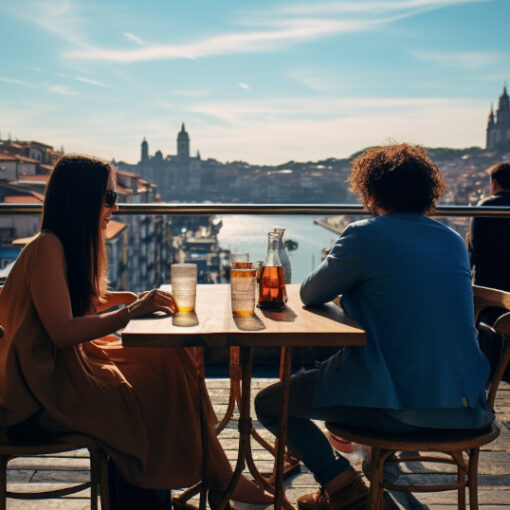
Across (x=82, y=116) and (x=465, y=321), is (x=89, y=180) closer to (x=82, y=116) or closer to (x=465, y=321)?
(x=465, y=321)

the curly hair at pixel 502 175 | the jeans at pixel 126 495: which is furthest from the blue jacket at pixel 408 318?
the curly hair at pixel 502 175

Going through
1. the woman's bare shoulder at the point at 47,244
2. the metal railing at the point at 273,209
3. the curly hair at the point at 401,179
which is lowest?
the woman's bare shoulder at the point at 47,244

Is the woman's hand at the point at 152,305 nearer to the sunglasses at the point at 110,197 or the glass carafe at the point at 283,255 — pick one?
the sunglasses at the point at 110,197

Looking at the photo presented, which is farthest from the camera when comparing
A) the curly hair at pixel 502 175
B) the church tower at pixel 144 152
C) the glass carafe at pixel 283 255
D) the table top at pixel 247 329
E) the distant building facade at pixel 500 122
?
the church tower at pixel 144 152

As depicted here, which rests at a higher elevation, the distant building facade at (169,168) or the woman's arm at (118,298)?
the distant building facade at (169,168)

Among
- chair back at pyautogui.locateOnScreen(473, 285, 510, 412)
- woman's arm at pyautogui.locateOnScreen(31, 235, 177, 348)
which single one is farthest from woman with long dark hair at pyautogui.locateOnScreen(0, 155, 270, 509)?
chair back at pyautogui.locateOnScreen(473, 285, 510, 412)

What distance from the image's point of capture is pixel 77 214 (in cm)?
176

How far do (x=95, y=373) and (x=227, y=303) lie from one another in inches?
17.8

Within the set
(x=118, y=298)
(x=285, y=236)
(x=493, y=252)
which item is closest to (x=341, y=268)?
(x=285, y=236)

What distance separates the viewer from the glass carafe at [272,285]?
1.91 m

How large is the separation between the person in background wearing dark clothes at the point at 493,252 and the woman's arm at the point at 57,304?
108 inches

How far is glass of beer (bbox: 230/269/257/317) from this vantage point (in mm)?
1736

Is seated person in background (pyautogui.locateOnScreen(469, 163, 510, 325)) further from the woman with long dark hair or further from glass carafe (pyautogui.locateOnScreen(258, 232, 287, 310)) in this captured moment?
the woman with long dark hair

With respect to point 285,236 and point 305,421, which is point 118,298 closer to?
point 285,236
